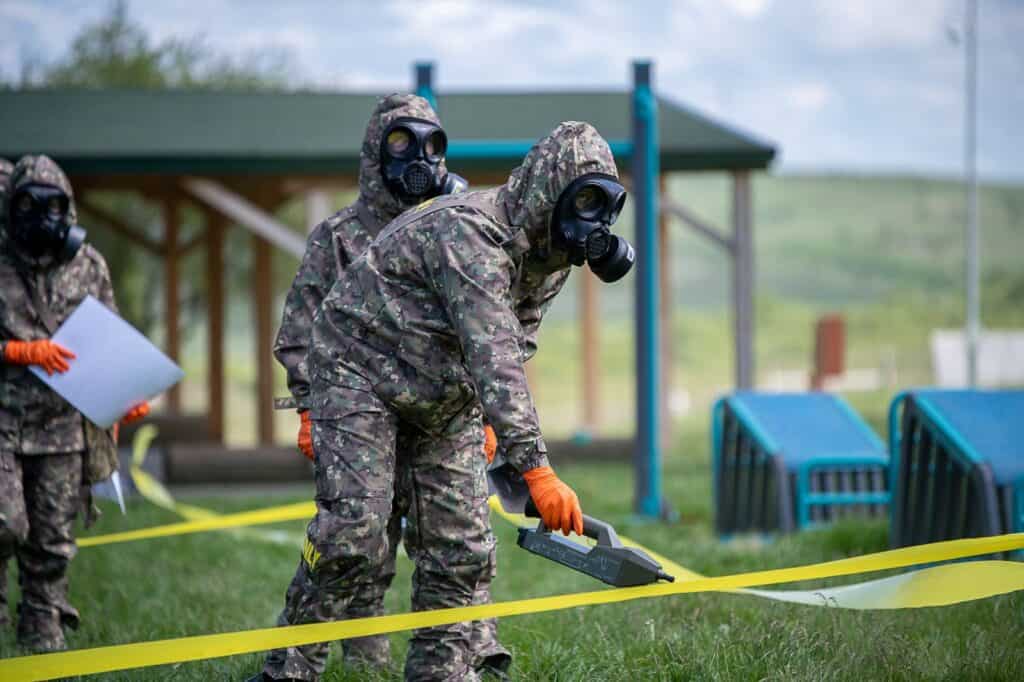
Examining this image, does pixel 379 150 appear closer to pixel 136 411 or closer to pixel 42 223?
pixel 42 223

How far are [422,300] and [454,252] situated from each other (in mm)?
300

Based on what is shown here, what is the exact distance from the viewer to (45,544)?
21.3ft

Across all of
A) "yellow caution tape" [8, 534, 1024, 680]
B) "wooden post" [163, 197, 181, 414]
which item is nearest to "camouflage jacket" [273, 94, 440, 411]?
"yellow caution tape" [8, 534, 1024, 680]

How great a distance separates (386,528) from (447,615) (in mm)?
522

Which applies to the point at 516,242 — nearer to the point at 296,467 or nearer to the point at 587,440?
the point at 296,467

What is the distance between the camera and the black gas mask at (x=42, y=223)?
6418 mm

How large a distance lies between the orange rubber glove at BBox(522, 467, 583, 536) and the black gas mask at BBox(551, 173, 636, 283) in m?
0.68

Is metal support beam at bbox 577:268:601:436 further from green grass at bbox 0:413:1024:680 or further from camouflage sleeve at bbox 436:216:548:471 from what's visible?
camouflage sleeve at bbox 436:216:548:471

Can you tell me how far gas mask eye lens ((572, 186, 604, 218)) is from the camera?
170 inches

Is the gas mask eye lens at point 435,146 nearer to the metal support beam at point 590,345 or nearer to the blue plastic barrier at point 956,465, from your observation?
the blue plastic barrier at point 956,465

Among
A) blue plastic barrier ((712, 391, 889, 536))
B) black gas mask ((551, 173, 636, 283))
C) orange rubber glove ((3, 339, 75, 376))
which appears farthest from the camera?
blue plastic barrier ((712, 391, 889, 536))

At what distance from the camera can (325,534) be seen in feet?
14.8

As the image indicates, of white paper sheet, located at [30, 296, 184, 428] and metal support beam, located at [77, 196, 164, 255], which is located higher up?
metal support beam, located at [77, 196, 164, 255]

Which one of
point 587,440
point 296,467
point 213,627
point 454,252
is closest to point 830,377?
point 587,440
